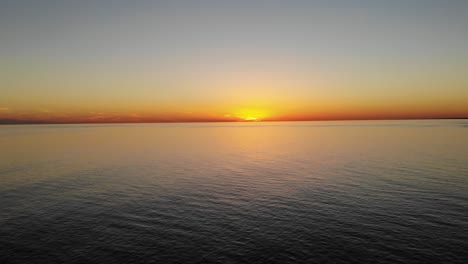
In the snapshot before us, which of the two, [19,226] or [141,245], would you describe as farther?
[19,226]

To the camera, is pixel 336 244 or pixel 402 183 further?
pixel 402 183

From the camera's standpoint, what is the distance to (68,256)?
106 ft

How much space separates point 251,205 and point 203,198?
396 inches

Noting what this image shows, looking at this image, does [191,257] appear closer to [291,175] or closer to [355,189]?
[355,189]

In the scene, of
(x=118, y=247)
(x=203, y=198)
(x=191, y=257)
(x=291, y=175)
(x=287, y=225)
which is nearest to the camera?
(x=191, y=257)

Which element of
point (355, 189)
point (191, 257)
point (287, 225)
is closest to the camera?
point (191, 257)

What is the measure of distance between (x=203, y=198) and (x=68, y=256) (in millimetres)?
26189

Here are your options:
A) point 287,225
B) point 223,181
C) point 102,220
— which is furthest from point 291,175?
point 102,220

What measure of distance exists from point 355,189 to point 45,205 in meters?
58.7

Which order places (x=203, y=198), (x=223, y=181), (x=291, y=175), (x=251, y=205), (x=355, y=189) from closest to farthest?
(x=251, y=205), (x=203, y=198), (x=355, y=189), (x=223, y=181), (x=291, y=175)

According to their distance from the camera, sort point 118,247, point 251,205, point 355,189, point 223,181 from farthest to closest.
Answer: point 223,181
point 355,189
point 251,205
point 118,247

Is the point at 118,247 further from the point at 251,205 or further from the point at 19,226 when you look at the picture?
the point at 251,205

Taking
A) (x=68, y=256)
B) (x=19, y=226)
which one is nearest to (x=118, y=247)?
(x=68, y=256)

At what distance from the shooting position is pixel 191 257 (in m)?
32.2
